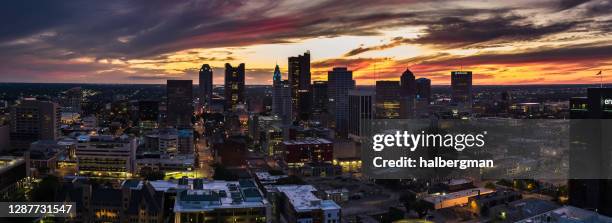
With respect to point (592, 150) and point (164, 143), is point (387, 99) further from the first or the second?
point (592, 150)

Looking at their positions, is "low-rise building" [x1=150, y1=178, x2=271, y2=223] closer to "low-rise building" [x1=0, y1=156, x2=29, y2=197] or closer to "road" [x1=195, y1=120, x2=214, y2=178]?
"low-rise building" [x1=0, y1=156, x2=29, y2=197]

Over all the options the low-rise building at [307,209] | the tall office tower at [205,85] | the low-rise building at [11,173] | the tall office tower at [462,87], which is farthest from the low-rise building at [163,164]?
the tall office tower at [462,87]

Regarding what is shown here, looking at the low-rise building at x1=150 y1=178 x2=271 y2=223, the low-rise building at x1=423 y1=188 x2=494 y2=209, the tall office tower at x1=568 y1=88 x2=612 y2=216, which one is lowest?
the low-rise building at x1=423 y1=188 x2=494 y2=209

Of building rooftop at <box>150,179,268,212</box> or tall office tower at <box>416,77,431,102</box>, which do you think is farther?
tall office tower at <box>416,77,431,102</box>

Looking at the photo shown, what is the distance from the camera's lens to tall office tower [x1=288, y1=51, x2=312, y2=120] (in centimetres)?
7925

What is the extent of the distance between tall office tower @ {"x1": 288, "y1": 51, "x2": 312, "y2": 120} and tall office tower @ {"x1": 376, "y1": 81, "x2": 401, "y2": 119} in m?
10.1

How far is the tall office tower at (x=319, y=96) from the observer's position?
78.1m

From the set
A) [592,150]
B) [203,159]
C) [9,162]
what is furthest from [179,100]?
[592,150]

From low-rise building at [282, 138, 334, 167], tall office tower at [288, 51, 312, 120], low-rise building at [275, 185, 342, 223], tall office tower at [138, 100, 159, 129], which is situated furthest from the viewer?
tall office tower at [288, 51, 312, 120]

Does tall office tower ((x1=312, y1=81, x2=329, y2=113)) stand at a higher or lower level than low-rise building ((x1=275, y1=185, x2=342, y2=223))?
higher

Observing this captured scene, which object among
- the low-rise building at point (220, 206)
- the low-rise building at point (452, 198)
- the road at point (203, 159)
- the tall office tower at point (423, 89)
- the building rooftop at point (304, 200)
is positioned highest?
the tall office tower at point (423, 89)

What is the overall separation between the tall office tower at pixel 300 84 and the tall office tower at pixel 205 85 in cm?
1906

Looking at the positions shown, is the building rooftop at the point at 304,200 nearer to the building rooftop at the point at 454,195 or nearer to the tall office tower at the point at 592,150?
the building rooftop at the point at 454,195

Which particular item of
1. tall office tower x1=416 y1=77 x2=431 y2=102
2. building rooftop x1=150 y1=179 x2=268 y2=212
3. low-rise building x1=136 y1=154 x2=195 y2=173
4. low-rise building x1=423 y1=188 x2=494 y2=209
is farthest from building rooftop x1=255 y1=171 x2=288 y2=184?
tall office tower x1=416 y1=77 x2=431 y2=102
